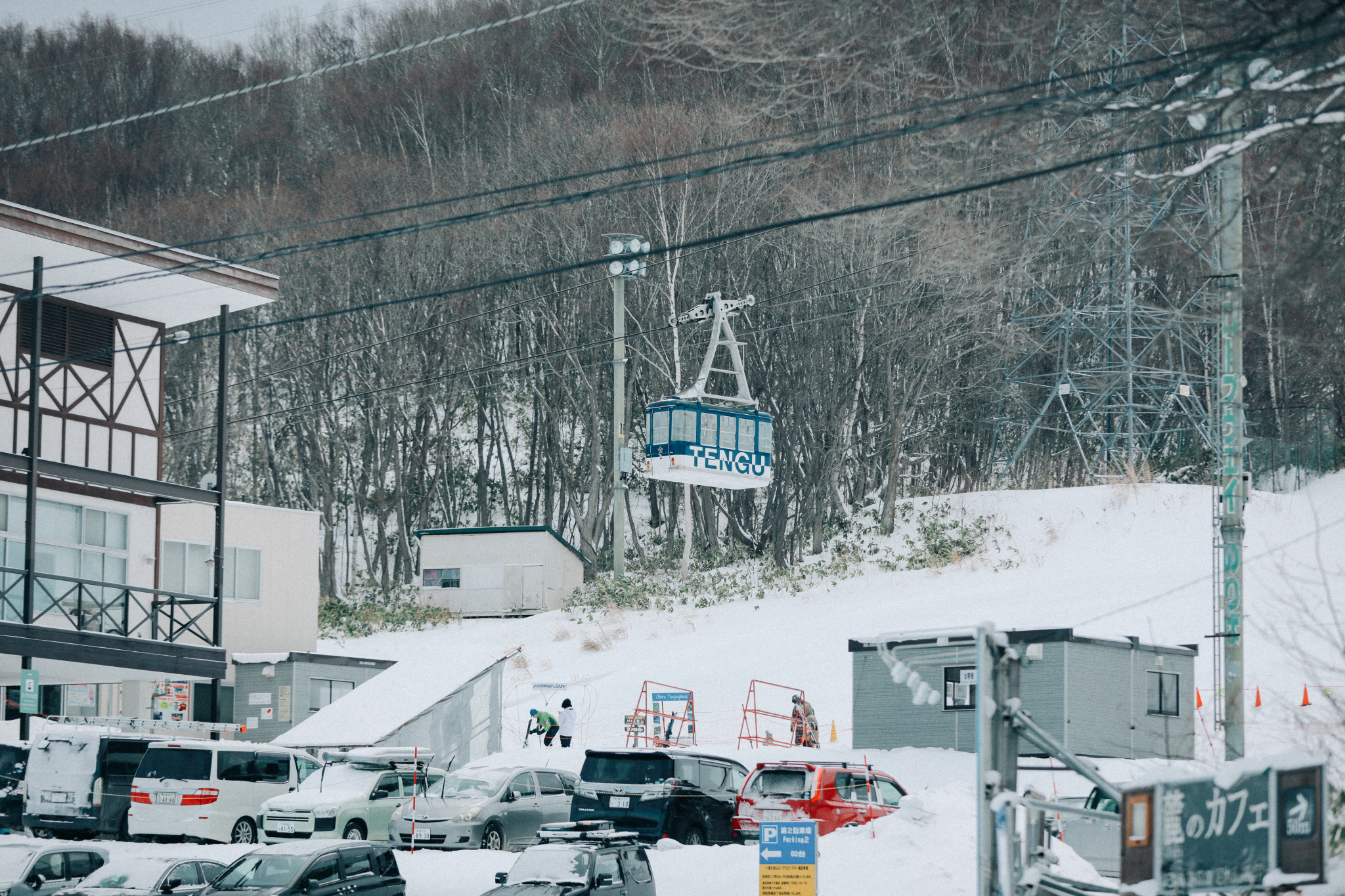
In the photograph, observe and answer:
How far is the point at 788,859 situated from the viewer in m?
13.2

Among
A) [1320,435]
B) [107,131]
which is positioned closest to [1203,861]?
[1320,435]

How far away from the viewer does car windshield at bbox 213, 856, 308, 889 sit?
1531 cm

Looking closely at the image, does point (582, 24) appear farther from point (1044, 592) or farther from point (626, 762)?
point (626, 762)

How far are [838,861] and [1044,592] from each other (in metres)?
21.9

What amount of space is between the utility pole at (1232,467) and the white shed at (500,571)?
30376mm

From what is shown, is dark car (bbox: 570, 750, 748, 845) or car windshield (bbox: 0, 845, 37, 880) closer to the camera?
car windshield (bbox: 0, 845, 37, 880)

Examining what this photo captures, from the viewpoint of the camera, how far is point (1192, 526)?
3862 centimetres

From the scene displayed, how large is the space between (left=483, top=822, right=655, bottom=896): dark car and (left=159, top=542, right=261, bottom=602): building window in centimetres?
1956

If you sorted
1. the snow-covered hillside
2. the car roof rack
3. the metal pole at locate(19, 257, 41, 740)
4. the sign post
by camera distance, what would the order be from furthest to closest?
the snow-covered hillside → the metal pole at locate(19, 257, 41, 740) → the car roof rack → the sign post

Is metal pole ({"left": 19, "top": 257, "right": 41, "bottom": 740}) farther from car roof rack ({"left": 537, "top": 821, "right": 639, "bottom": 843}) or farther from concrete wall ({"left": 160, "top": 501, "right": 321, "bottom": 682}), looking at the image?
car roof rack ({"left": 537, "top": 821, "right": 639, "bottom": 843})

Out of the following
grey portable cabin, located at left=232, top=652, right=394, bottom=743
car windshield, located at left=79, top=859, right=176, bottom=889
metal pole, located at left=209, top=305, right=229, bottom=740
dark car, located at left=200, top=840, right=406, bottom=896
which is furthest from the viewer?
grey portable cabin, located at left=232, top=652, right=394, bottom=743

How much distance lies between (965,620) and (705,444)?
32.5 feet

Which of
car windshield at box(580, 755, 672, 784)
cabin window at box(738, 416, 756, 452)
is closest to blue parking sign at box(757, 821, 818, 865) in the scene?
car windshield at box(580, 755, 672, 784)

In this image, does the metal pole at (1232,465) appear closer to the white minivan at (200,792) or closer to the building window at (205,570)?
the white minivan at (200,792)
